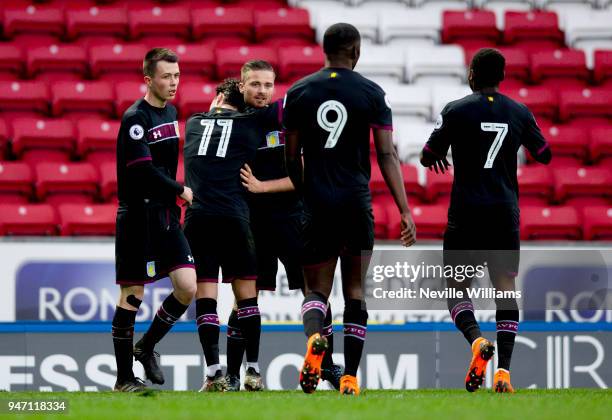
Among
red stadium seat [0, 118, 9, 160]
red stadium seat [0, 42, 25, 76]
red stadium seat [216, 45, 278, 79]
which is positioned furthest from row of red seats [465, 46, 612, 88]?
red stadium seat [0, 118, 9, 160]

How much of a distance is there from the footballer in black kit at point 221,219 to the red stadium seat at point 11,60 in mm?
6699

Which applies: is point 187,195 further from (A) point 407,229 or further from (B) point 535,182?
(B) point 535,182

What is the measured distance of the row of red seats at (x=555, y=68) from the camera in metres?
14.0

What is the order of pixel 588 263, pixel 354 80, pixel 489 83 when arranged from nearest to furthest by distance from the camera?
pixel 354 80 < pixel 489 83 < pixel 588 263

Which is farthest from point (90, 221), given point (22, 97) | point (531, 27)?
point (531, 27)

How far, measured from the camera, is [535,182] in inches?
471

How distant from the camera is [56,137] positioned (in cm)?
1209

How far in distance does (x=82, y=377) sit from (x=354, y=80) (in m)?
3.94

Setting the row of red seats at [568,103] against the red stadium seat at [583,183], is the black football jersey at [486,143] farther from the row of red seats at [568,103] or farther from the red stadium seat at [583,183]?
the row of red seats at [568,103]

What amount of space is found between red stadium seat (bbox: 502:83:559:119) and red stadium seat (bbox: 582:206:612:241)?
2.10 m

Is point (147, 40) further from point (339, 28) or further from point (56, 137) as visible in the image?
point (339, 28)

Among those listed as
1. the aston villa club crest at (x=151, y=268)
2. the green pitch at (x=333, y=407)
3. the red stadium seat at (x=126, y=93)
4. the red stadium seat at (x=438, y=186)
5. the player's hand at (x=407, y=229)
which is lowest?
the green pitch at (x=333, y=407)

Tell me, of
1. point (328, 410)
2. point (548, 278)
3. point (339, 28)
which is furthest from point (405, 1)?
point (328, 410)

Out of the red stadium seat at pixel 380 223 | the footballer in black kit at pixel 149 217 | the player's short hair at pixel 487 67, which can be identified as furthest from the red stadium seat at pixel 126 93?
the player's short hair at pixel 487 67
